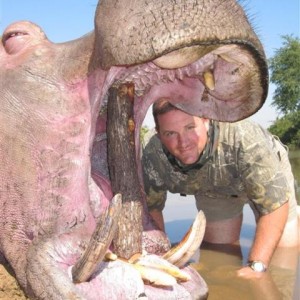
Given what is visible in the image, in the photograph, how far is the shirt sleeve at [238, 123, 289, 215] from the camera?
158 inches

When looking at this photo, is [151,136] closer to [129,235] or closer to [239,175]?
[239,175]

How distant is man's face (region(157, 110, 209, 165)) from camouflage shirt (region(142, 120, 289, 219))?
0.60 ft

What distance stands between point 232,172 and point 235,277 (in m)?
0.89

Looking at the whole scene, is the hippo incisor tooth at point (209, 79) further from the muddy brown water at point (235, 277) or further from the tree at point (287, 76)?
the tree at point (287, 76)

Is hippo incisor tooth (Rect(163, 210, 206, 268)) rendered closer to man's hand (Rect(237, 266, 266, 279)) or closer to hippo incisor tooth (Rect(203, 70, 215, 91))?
hippo incisor tooth (Rect(203, 70, 215, 91))

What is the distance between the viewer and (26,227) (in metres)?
2.07

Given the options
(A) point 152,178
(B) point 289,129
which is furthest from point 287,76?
(A) point 152,178

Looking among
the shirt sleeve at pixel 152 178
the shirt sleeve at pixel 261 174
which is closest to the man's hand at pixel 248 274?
the shirt sleeve at pixel 261 174

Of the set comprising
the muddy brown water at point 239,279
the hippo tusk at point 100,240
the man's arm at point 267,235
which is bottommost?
the muddy brown water at point 239,279

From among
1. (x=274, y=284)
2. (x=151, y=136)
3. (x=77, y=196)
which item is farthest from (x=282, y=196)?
(x=77, y=196)

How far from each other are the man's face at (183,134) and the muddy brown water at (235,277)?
80 centimetres

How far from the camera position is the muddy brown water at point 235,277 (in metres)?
2.10

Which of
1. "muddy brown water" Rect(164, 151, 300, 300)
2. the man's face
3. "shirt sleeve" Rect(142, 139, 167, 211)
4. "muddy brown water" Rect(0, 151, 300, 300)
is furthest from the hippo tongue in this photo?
"shirt sleeve" Rect(142, 139, 167, 211)

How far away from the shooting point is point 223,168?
13.9 ft
